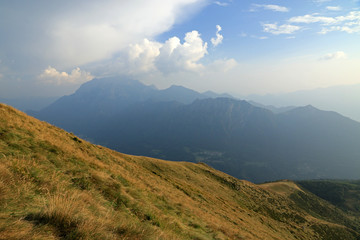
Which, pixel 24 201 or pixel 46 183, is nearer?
pixel 24 201

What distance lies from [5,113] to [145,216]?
1891cm

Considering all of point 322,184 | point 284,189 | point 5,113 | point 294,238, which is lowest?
point 322,184

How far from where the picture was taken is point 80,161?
14680mm

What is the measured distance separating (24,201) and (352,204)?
574 feet

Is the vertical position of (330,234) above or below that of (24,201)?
below

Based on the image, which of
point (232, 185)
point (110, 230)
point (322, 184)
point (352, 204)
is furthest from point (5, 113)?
point (322, 184)

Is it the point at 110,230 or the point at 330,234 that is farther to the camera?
the point at 330,234

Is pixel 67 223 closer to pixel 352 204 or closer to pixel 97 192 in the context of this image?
pixel 97 192

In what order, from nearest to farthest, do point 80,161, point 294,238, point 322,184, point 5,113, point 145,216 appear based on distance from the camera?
point 145,216 → point 80,161 → point 5,113 → point 294,238 → point 322,184

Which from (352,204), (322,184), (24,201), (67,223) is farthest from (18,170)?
(322,184)

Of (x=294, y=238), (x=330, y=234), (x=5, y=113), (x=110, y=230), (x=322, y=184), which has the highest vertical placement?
(x=5, y=113)

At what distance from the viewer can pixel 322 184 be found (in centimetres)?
15612

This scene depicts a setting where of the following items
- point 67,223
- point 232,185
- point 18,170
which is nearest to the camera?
point 67,223

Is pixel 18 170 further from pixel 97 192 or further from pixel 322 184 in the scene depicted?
pixel 322 184
